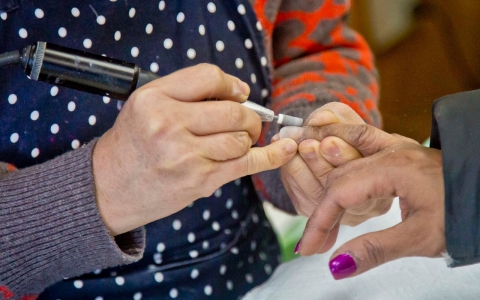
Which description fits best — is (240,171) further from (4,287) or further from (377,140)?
(4,287)

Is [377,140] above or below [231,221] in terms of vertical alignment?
above

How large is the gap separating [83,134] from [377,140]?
28cm

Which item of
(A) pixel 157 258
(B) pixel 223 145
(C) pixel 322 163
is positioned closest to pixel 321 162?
(C) pixel 322 163

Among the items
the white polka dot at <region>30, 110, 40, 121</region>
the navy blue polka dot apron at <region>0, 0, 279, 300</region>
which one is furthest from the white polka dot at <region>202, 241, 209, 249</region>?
the white polka dot at <region>30, 110, 40, 121</region>

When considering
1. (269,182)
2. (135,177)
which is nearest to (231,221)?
(269,182)

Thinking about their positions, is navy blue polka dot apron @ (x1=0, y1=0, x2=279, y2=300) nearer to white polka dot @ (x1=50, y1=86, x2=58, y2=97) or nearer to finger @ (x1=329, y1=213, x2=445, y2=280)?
white polka dot @ (x1=50, y1=86, x2=58, y2=97)

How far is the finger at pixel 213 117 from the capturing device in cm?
37

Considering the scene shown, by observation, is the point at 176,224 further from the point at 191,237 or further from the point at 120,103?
the point at 120,103

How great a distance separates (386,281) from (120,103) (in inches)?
11.8

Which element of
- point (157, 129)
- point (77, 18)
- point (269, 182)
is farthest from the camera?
point (269, 182)

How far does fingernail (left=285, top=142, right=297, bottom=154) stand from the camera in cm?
44

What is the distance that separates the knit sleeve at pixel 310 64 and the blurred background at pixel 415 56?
0.03 metres

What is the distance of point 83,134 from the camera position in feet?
1.62

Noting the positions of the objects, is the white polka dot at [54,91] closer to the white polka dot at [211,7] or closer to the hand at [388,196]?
the white polka dot at [211,7]
